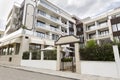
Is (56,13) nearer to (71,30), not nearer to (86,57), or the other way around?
(71,30)

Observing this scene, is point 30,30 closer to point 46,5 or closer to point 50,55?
point 46,5

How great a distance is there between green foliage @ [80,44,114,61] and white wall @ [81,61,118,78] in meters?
0.45

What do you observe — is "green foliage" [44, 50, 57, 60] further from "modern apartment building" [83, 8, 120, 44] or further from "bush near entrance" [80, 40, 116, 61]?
"modern apartment building" [83, 8, 120, 44]

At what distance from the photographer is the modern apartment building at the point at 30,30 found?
23109 millimetres

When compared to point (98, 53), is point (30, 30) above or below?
above

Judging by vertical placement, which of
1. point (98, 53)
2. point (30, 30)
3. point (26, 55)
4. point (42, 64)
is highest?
point (30, 30)

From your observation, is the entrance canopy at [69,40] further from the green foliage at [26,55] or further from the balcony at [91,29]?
the balcony at [91,29]

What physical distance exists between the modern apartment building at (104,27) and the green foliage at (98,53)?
15.5 m

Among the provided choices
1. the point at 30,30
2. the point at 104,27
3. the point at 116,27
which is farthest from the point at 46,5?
the point at 116,27

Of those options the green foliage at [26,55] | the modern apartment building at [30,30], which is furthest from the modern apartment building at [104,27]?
the green foliage at [26,55]

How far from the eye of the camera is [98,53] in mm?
10859

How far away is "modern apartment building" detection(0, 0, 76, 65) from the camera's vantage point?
23.1 metres

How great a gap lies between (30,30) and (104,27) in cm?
2180

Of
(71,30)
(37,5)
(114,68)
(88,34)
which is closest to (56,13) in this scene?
(37,5)
